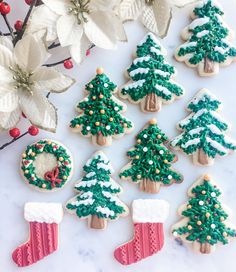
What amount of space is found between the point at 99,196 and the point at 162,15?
41 centimetres

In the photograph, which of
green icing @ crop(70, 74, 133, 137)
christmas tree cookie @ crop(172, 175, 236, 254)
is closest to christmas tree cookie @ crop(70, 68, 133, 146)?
green icing @ crop(70, 74, 133, 137)

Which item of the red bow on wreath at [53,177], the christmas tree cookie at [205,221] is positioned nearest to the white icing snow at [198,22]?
the christmas tree cookie at [205,221]

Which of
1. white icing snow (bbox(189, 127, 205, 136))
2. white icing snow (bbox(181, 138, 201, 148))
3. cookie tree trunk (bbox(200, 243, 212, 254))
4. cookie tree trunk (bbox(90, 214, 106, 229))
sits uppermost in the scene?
white icing snow (bbox(189, 127, 205, 136))

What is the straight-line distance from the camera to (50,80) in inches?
42.3

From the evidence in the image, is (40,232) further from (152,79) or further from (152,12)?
(152,12)

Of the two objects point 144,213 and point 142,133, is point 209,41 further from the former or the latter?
point 144,213

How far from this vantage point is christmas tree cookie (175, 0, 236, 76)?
1.16 m

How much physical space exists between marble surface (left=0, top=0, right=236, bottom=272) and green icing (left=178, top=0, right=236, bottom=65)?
1.4 inches

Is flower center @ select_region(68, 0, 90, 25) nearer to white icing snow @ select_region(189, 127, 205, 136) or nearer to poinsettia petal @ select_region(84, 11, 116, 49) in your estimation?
poinsettia petal @ select_region(84, 11, 116, 49)

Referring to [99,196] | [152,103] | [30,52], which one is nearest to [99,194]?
[99,196]

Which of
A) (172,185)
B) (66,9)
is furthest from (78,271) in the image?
(66,9)

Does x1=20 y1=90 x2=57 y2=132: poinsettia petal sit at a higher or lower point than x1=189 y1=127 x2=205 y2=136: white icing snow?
higher

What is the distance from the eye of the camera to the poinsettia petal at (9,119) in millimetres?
1101

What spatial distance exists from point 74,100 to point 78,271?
0.39 metres
